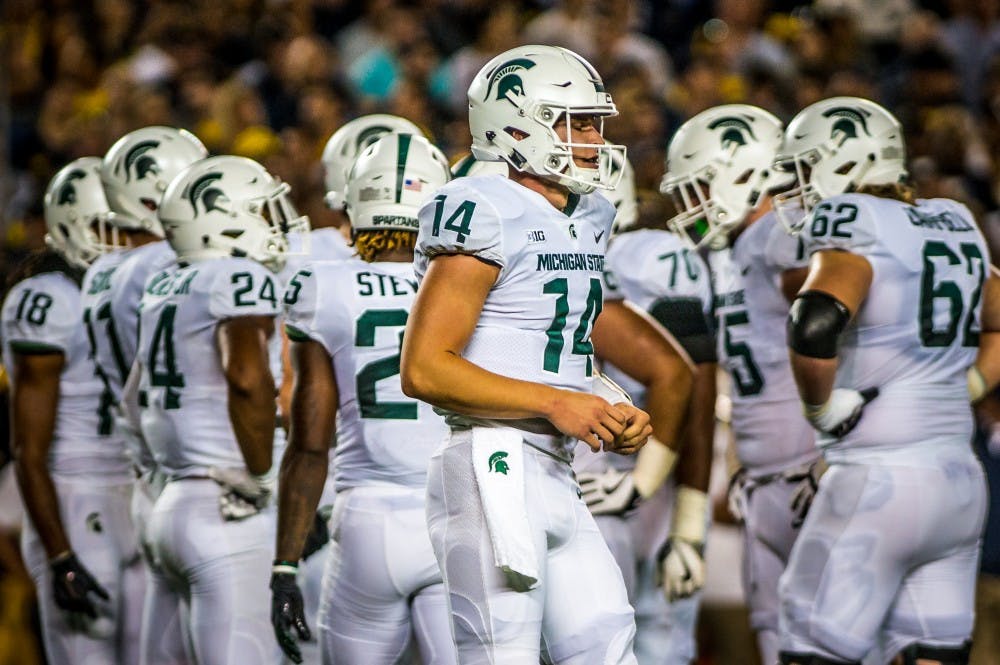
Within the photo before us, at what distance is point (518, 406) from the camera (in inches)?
138

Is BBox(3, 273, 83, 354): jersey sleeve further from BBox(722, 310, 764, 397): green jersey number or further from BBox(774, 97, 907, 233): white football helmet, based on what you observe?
BBox(774, 97, 907, 233): white football helmet

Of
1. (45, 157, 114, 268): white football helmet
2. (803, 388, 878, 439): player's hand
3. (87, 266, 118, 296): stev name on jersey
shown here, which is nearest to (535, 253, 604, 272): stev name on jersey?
(803, 388, 878, 439): player's hand

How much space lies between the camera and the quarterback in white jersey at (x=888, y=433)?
4828mm

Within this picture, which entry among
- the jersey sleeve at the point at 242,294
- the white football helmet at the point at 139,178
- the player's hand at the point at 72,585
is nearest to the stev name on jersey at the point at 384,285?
the jersey sleeve at the point at 242,294

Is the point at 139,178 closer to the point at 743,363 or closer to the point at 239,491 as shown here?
the point at 239,491

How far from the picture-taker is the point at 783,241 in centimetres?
562

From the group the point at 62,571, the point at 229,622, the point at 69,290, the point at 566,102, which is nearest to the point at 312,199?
the point at 69,290

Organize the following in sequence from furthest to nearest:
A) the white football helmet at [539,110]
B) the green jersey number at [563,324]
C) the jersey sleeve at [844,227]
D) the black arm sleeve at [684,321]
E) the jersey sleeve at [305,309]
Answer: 1. the black arm sleeve at [684,321]
2. the jersey sleeve at [844,227]
3. the jersey sleeve at [305,309]
4. the white football helmet at [539,110]
5. the green jersey number at [563,324]

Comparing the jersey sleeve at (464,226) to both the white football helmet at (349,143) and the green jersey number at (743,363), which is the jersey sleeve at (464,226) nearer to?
the green jersey number at (743,363)

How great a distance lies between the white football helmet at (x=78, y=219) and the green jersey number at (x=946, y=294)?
342 cm

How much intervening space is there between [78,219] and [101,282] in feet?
2.24

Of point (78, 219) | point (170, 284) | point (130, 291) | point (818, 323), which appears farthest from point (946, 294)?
point (78, 219)

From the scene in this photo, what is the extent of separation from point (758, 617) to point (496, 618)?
259 cm

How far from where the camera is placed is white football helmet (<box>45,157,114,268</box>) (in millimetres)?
6477
